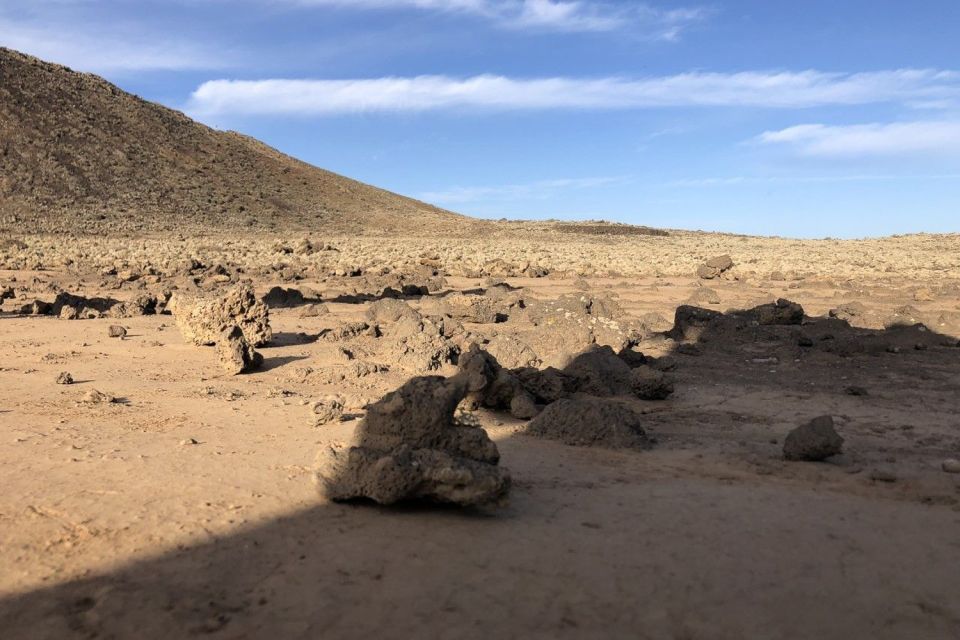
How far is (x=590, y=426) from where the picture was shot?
19.7ft

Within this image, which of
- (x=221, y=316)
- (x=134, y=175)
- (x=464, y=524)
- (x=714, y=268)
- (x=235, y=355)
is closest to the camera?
(x=464, y=524)

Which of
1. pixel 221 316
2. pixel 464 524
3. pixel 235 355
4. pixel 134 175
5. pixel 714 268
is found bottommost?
pixel 464 524

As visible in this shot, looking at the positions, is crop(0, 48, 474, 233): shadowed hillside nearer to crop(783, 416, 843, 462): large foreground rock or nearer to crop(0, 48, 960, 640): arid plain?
crop(0, 48, 960, 640): arid plain

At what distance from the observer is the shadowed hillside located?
36.0m

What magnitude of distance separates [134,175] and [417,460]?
42.3 meters

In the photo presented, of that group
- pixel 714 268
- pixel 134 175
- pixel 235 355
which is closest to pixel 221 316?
pixel 235 355

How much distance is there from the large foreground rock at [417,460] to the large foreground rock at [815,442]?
216 centimetres

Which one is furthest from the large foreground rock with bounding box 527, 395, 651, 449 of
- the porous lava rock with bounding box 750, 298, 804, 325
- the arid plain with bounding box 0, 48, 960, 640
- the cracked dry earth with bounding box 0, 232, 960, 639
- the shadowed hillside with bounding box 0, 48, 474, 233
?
the shadowed hillside with bounding box 0, 48, 474, 233

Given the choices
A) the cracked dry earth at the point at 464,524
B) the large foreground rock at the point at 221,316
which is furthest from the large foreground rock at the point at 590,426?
the large foreground rock at the point at 221,316

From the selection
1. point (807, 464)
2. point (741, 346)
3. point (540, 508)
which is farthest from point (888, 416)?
point (540, 508)

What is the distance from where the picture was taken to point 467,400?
694 cm

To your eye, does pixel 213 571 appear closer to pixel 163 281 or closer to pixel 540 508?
pixel 540 508

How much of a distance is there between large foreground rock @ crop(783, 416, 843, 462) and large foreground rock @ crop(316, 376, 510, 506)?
2.16 m

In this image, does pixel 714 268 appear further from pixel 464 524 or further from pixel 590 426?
pixel 464 524
